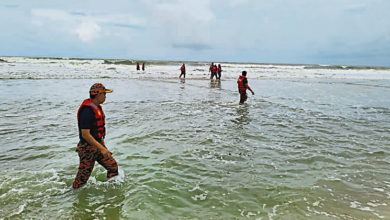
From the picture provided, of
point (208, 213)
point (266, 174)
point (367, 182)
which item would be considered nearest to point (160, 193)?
point (208, 213)

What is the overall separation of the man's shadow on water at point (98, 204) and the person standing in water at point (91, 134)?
28 centimetres

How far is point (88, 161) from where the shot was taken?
14.1 ft

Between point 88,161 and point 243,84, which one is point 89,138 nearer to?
point 88,161

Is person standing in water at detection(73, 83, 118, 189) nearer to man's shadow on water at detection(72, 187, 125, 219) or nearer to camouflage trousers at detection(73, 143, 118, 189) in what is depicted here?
camouflage trousers at detection(73, 143, 118, 189)

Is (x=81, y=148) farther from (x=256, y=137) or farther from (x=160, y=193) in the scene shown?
(x=256, y=137)

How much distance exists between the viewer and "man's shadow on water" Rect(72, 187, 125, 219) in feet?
12.8

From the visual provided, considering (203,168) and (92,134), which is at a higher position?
(92,134)

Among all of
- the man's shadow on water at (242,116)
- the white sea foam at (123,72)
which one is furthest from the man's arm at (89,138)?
the white sea foam at (123,72)

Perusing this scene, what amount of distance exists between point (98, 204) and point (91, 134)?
1.15 meters

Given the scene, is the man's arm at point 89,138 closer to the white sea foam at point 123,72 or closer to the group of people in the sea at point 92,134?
the group of people in the sea at point 92,134

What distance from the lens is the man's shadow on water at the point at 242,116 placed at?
1014cm

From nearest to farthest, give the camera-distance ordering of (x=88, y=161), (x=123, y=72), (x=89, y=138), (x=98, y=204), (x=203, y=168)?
(x=89, y=138) < (x=98, y=204) < (x=88, y=161) < (x=203, y=168) < (x=123, y=72)

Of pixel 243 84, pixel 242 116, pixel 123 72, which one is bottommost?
pixel 242 116

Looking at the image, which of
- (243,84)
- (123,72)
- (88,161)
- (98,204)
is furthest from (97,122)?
(123,72)
